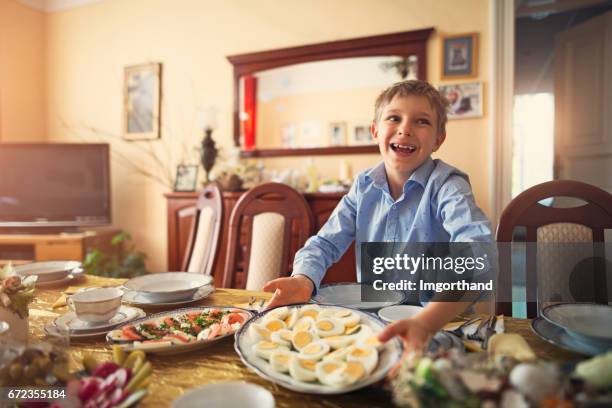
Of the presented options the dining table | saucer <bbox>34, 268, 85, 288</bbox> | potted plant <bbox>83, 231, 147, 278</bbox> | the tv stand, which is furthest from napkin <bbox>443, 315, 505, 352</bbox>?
the tv stand

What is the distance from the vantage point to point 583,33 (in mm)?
3008

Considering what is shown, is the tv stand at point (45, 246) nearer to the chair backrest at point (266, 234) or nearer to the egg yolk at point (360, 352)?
the chair backrest at point (266, 234)

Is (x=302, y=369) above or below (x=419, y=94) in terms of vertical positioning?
below

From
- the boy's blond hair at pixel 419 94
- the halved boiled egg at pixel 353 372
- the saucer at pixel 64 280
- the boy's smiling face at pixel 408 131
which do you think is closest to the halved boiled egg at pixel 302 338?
the halved boiled egg at pixel 353 372

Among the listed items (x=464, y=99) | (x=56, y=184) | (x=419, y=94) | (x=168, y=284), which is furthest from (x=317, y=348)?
(x=56, y=184)

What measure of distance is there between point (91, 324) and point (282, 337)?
434 millimetres

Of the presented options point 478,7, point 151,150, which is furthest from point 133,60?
point 478,7

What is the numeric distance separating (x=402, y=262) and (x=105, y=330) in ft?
2.72

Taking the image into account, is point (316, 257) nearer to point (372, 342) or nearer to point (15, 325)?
point (372, 342)

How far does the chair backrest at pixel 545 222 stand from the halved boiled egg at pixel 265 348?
72 centimetres

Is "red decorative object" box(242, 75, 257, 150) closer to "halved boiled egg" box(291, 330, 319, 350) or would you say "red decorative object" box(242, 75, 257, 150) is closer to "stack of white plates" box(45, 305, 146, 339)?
"stack of white plates" box(45, 305, 146, 339)

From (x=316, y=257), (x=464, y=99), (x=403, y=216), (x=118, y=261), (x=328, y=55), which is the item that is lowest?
(x=118, y=261)

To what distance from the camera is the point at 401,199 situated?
Answer: 46.5 inches

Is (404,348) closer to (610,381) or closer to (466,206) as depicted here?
(610,381)
